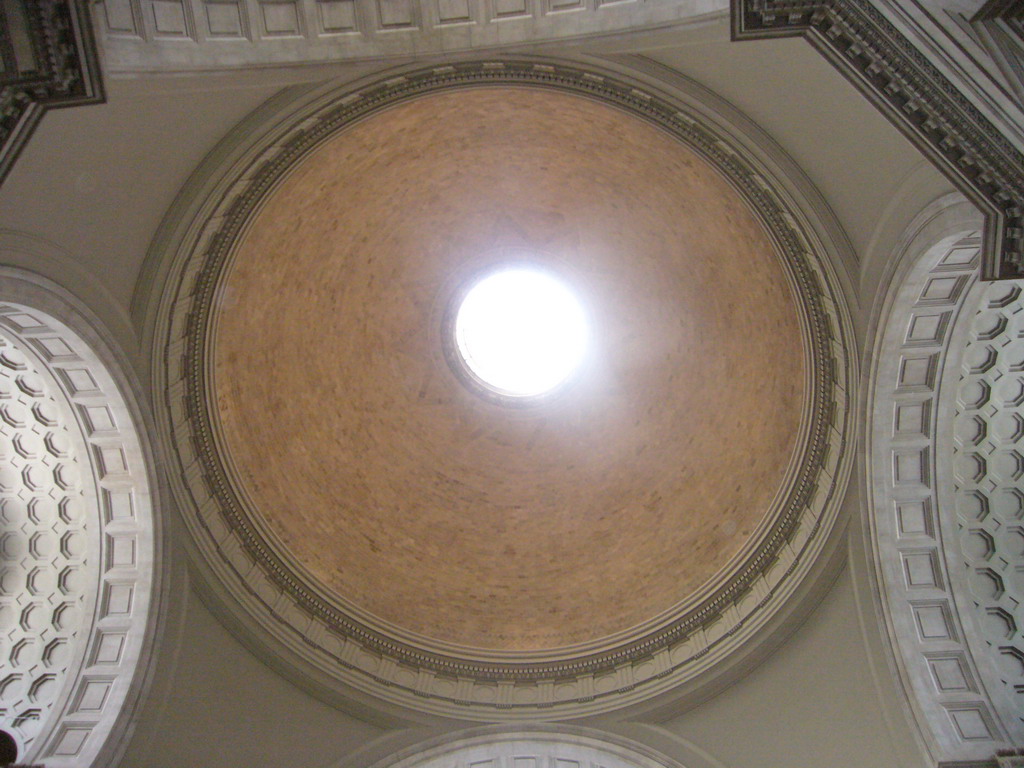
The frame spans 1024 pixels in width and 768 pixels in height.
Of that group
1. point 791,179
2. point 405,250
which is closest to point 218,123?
point 405,250

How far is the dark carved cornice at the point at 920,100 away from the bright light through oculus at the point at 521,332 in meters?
10.3

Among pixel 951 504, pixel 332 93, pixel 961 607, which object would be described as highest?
pixel 332 93

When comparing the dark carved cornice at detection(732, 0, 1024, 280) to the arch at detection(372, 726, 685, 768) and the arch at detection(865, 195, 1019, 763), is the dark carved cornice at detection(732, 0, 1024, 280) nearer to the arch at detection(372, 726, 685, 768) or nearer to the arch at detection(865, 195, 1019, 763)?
the arch at detection(865, 195, 1019, 763)

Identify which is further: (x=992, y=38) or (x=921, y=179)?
(x=921, y=179)

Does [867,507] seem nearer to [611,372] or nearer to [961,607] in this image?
[961,607]

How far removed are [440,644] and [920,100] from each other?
12144 mm

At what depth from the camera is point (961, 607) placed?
482 inches

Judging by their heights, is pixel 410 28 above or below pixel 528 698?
above

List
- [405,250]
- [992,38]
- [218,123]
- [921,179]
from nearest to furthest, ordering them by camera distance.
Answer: [992,38], [921,179], [218,123], [405,250]

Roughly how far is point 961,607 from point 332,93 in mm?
11319

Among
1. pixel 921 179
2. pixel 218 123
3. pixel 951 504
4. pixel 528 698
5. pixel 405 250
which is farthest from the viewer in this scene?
pixel 405 250

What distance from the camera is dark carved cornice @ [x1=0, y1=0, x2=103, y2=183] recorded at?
22.9ft

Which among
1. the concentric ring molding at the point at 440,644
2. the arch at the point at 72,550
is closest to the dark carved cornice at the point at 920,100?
the concentric ring molding at the point at 440,644

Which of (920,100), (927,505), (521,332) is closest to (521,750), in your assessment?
(927,505)
